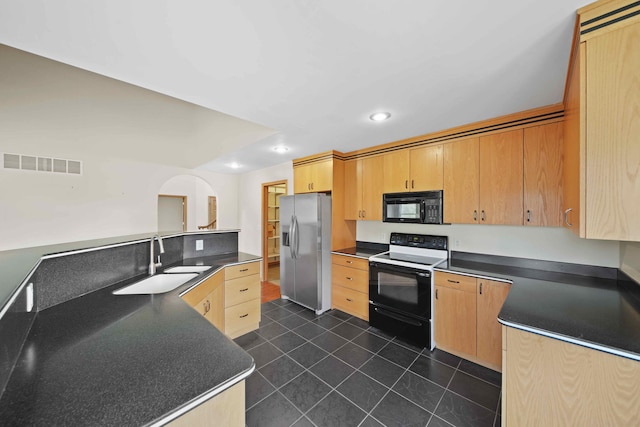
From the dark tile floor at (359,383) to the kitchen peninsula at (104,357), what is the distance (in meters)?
1.02

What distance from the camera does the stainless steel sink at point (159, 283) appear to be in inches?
68.2

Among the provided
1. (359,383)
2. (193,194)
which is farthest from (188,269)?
(193,194)

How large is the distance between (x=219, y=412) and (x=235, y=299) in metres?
1.92

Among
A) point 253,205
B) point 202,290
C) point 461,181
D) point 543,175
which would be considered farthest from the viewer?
point 253,205

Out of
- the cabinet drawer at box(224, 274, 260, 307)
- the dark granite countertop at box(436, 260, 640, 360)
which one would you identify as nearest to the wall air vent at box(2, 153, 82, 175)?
the cabinet drawer at box(224, 274, 260, 307)

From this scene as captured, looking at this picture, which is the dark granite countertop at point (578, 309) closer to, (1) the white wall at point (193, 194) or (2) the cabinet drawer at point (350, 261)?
(2) the cabinet drawer at point (350, 261)

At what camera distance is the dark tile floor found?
5.26 ft

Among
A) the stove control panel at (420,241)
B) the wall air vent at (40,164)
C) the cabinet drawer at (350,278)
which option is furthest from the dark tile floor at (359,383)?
the wall air vent at (40,164)

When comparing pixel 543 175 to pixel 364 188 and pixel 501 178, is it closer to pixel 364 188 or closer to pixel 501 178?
pixel 501 178

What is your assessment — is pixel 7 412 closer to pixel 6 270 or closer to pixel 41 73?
pixel 6 270

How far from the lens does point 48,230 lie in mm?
3102

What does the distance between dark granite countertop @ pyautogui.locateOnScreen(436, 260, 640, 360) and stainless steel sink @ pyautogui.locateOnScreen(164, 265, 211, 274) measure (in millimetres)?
2318

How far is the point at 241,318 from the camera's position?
2627 millimetres

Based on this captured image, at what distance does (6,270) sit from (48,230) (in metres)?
3.04
